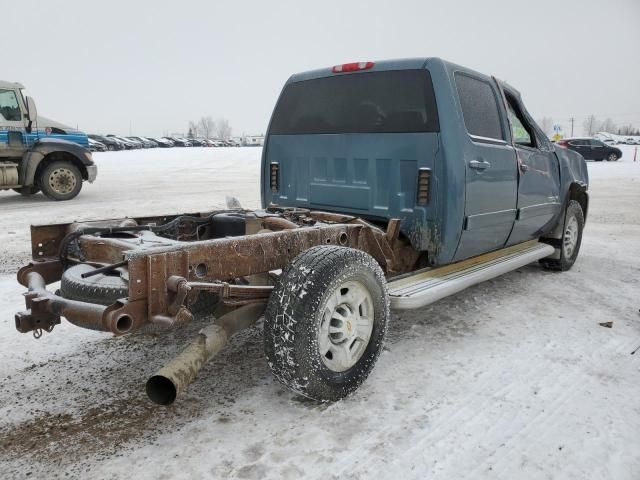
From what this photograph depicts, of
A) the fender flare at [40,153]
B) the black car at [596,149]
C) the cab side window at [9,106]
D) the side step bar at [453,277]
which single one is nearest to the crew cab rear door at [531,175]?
the side step bar at [453,277]

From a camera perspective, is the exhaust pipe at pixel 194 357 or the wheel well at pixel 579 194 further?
the wheel well at pixel 579 194

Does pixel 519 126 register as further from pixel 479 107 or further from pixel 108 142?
pixel 108 142

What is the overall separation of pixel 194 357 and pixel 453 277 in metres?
2.26

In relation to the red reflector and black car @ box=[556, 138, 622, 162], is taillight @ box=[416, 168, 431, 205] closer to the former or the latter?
the red reflector

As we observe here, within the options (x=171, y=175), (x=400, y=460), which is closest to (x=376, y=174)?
(x=400, y=460)

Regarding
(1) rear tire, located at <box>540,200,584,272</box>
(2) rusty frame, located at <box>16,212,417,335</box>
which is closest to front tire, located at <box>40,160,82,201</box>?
(2) rusty frame, located at <box>16,212,417,335</box>

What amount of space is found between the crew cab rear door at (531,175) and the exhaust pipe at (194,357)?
301 centimetres

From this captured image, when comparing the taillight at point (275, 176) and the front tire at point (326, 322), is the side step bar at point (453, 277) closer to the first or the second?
the front tire at point (326, 322)

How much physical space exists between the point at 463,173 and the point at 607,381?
5.54 feet

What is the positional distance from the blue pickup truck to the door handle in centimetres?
2

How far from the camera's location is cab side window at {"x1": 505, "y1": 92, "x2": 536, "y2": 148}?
17.1ft

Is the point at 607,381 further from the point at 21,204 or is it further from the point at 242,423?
the point at 21,204

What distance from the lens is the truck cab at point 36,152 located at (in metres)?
12.0

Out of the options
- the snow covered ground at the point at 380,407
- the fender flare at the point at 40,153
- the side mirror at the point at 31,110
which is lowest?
the snow covered ground at the point at 380,407
